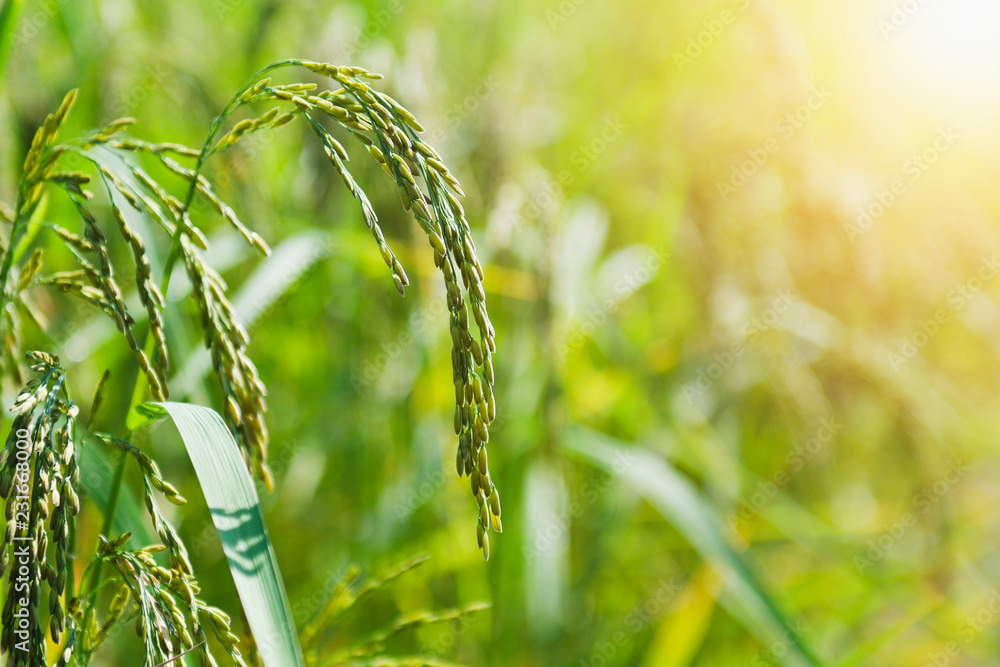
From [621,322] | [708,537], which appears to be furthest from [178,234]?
[621,322]

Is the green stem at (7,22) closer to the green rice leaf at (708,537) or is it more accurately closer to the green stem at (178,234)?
the green stem at (178,234)

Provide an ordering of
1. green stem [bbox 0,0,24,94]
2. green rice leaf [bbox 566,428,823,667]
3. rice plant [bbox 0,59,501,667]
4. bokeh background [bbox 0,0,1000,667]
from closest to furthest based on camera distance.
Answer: rice plant [bbox 0,59,501,667]
green stem [bbox 0,0,24,94]
green rice leaf [bbox 566,428,823,667]
bokeh background [bbox 0,0,1000,667]

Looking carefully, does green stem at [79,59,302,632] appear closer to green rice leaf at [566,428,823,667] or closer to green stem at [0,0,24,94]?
green stem at [0,0,24,94]

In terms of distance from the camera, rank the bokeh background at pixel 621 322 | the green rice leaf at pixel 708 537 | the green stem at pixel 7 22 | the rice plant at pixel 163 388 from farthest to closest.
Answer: the bokeh background at pixel 621 322
the green rice leaf at pixel 708 537
the green stem at pixel 7 22
the rice plant at pixel 163 388

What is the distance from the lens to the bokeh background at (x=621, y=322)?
51.8 inches

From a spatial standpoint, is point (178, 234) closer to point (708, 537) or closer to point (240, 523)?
point (240, 523)

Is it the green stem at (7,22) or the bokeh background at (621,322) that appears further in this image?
the bokeh background at (621,322)

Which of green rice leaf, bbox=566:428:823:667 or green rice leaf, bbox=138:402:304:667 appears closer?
green rice leaf, bbox=138:402:304:667

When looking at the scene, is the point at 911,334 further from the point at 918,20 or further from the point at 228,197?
the point at 228,197

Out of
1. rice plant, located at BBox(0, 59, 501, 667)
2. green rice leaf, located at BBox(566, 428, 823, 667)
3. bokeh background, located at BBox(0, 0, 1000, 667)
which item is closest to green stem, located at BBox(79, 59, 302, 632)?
rice plant, located at BBox(0, 59, 501, 667)

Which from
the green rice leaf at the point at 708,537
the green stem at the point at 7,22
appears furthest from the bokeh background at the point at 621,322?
the green stem at the point at 7,22

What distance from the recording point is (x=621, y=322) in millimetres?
2115

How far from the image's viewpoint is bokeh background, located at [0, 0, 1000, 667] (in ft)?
4.32

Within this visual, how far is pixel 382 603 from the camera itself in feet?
4.59
